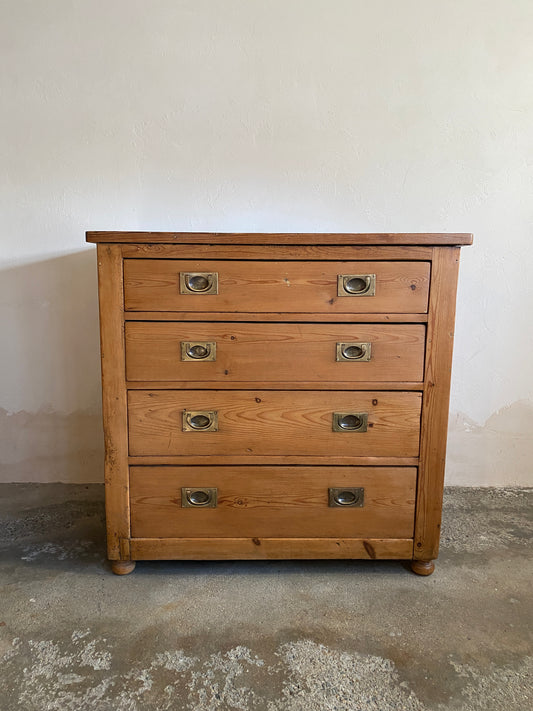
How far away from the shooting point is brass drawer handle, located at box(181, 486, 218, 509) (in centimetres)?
134

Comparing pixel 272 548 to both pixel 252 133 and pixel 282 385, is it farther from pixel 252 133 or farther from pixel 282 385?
pixel 252 133

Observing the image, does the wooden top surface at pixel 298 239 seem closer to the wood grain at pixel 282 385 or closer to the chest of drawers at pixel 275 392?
the chest of drawers at pixel 275 392

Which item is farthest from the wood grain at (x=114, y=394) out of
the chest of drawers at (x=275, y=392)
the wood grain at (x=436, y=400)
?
the wood grain at (x=436, y=400)

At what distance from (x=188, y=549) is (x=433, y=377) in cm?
91

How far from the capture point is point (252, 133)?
69.6 inches

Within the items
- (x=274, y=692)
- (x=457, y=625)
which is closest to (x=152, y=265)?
(x=274, y=692)

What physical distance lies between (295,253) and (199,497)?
2.59 feet

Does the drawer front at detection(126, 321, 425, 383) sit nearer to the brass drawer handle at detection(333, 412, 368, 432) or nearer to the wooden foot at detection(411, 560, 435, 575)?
the brass drawer handle at detection(333, 412, 368, 432)

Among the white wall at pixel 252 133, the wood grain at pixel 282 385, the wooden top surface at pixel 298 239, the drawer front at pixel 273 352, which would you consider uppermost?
the white wall at pixel 252 133

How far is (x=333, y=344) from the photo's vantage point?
4.25ft

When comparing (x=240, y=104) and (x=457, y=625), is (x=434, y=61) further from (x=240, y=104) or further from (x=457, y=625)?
(x=457, y=625)

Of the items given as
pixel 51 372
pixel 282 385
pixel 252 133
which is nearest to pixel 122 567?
pixel 282 385

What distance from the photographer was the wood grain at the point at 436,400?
1263 millimetres

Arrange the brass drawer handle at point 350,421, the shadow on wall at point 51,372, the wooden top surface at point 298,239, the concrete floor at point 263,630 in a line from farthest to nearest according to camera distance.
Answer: the shadow on wall at point 51,372
the brass drawer handle at point 350,421
the wooden top surface at point 298,239
the concrete floor at point 263,630
